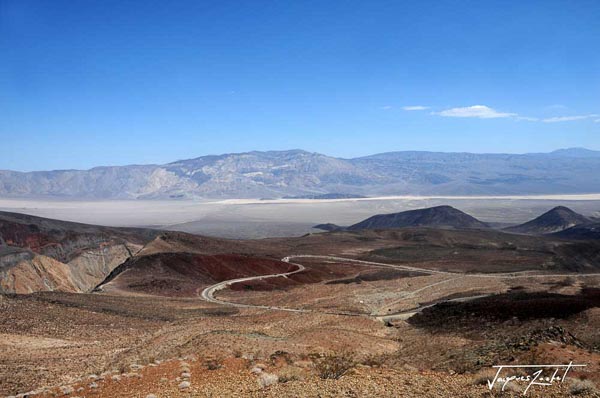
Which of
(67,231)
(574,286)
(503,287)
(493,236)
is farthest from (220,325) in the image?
(493,236)

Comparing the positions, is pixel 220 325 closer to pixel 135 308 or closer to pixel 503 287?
pixel 135 308

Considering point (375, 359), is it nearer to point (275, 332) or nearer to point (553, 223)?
point (275, 332)

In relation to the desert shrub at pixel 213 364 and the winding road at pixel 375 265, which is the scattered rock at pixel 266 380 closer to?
the desert shrub at pixel 213 364

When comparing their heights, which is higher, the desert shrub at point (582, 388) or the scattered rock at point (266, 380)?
the desert shrub at point (582, 388)

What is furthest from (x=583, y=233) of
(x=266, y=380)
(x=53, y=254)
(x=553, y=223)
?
(x=266, y=380)

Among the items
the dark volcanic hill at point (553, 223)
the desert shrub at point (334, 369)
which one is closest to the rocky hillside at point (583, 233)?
the dark volcanic hill at point (553, 223)
